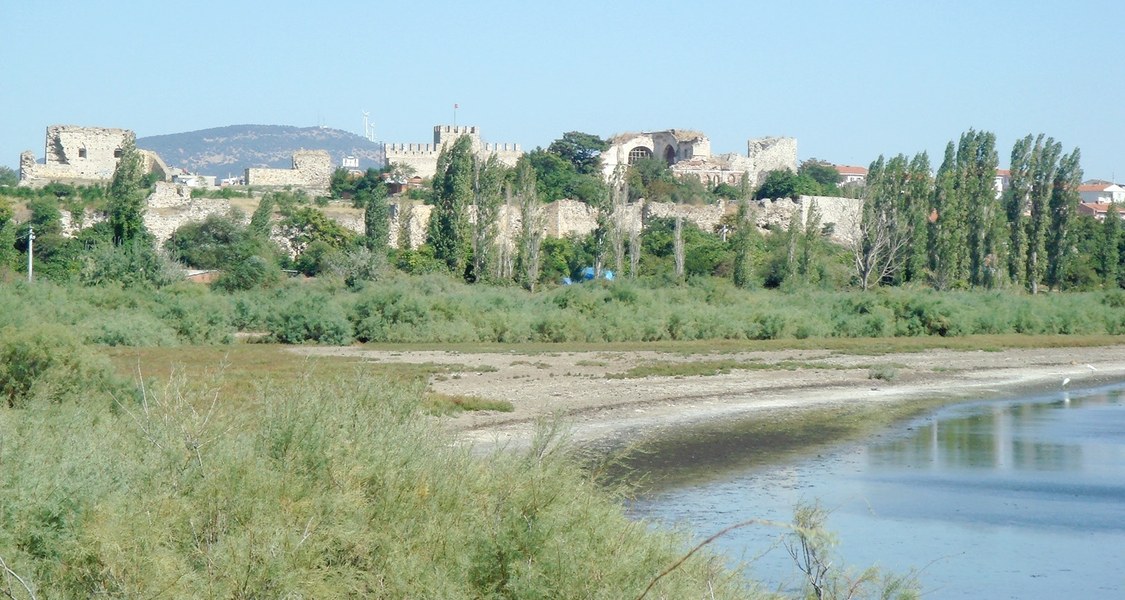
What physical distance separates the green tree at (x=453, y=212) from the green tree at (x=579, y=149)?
21741mm

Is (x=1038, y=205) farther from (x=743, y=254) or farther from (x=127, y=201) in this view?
(x=127, y=201)

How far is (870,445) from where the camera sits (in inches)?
573

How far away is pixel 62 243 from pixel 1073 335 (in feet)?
92.0

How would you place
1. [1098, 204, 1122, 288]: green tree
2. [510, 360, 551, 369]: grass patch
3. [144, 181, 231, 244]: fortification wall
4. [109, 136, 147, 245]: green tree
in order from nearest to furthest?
1. [510, 360, 551, 369]: grass patch
2. [109, 136, 147, 245]: green tree
3. [144, 181, 231, 244]: fortification wall
4. [1098, 204, 1122, 288]: green tree

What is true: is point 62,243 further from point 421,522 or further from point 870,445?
point 421,522

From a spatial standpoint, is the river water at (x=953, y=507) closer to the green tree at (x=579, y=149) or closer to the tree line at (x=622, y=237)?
the tree line at (x=622, y=237)

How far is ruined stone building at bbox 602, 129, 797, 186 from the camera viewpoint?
202 ft

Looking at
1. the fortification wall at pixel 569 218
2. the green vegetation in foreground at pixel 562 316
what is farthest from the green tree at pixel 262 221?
the fortification wall at pixel 569 218

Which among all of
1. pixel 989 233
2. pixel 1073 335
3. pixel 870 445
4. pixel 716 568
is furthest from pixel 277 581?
pixel 989 233

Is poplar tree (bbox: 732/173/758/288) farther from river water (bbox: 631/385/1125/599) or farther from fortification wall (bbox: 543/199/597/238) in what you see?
river water (bbox: 631/385/1125/599)

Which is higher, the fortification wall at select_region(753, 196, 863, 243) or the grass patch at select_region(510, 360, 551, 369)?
the fortification wall at select_region(753, 196, 863, 243)

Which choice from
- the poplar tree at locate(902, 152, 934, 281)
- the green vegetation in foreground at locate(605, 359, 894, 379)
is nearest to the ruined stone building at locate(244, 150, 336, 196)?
the poplar tree at locate(902, 152, 934, 281)

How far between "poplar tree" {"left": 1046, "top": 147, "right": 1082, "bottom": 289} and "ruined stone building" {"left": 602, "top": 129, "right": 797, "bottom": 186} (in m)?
21.4

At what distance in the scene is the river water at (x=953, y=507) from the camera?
28.1ft
